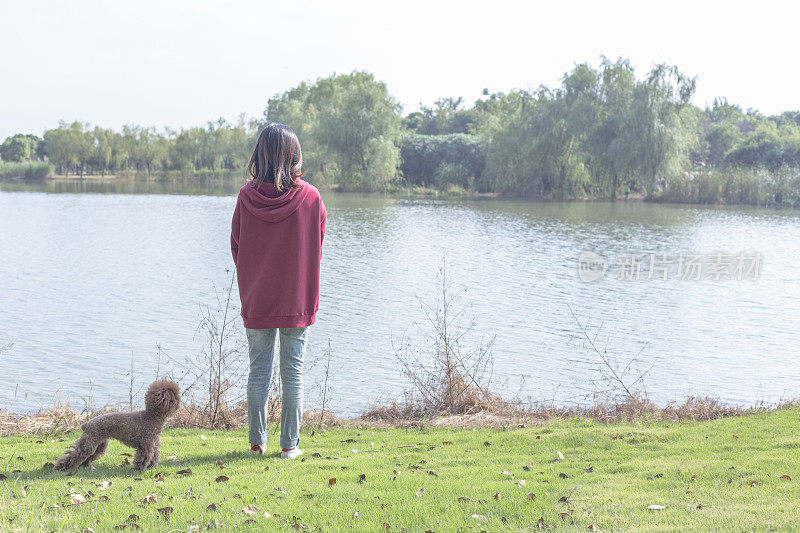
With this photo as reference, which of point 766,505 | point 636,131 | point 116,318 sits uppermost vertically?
point 636,131

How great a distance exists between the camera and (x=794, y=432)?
220 inches

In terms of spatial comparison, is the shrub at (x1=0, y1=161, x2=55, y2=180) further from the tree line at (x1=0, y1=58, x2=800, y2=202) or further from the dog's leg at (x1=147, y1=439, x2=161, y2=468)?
the dog's leg at (x1=147, y1=439, x2=161, y2=468)

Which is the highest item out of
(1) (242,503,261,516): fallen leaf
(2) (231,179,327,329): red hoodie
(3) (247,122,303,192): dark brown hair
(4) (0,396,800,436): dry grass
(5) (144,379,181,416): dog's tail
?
(3) (247,122,303,192): dark brown hair

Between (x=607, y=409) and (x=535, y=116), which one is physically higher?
(x=535, y=116)

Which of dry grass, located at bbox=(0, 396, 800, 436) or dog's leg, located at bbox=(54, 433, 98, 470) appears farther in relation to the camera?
dry grass, located at bbox=(0, 396, 800, 436)

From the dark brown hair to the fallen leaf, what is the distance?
1.83 m

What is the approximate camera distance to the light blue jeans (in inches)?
177

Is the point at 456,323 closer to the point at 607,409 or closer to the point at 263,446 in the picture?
the point at 607,409

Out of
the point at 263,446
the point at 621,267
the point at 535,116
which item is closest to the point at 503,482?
the point at 263,446

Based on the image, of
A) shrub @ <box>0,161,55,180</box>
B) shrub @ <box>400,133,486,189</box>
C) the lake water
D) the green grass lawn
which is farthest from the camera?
shrub @ <box>0,161,55,180</box>

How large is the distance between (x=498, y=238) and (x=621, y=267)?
630 cm

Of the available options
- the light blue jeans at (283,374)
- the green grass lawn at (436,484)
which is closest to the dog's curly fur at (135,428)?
the green grass lawn at (436,484)

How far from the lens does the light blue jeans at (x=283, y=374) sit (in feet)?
14.8

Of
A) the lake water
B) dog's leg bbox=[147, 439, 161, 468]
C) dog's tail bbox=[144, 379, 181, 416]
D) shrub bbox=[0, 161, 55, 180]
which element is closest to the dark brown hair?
dog's tail bbox=[144, 379, 181, 416]
